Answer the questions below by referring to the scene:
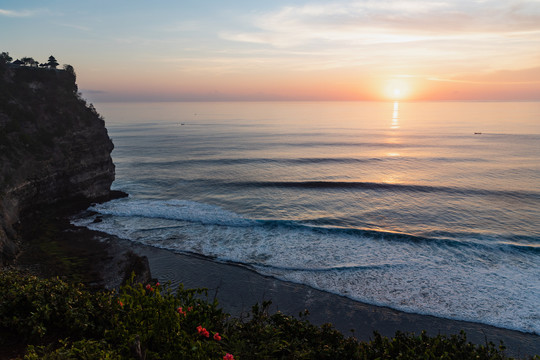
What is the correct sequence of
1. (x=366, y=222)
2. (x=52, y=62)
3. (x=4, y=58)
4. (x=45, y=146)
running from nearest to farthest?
(x=366, y=222), (x=45, y=146), (x=4, y=58), (x=52, y=62)

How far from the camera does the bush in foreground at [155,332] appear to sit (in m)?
6.54

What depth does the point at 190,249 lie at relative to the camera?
2362cm

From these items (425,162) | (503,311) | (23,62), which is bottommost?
(503,311)

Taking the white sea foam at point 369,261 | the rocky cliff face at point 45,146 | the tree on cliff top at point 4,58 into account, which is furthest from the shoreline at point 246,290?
the tree on cliff top at point 4,58

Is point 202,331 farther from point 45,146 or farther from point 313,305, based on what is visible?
point 45,146

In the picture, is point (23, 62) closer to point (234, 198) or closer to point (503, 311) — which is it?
point (234, 198)

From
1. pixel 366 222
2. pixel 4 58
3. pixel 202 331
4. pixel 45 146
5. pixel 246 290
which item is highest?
pixel 4 58

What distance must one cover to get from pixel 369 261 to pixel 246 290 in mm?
8882

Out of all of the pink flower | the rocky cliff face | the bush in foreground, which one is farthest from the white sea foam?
the pink flower

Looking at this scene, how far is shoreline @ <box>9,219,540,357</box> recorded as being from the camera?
14984 mm

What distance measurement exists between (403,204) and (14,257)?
3412 centimetres

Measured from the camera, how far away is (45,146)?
30.8 m

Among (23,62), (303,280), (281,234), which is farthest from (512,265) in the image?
(23,62)

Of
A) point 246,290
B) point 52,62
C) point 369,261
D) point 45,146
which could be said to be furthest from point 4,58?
point 369,261
